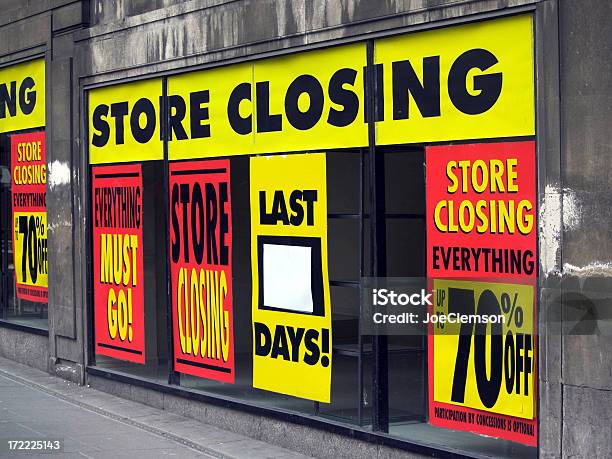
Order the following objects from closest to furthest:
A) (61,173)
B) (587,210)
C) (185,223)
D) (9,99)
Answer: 1. (587,210)
2. (185,223)
3. (61,173)
4. (9,99)

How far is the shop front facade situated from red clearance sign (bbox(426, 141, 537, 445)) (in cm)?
2

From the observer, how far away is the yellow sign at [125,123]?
516 inches

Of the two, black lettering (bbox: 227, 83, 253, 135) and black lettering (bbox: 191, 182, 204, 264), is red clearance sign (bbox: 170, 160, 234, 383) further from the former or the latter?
black lettering (bbox: 227, 83, 253, 135)

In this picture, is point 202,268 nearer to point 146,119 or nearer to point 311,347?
point 146,119

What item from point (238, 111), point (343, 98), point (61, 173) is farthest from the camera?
point (61, 173)

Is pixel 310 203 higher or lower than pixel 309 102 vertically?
lower

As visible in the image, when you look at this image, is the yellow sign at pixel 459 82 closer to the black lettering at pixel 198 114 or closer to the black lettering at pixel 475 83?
the black lettering at pixel 475 83

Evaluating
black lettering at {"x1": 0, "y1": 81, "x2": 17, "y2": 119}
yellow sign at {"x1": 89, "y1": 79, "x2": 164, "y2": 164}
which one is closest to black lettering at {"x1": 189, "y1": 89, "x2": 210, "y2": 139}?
→ yellow sign at {"x1": 89, "y1": 79, "x2": 164, "y2": 164}

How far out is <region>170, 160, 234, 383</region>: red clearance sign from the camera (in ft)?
39.0

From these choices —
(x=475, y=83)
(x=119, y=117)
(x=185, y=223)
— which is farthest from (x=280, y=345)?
(x=119, y=117)

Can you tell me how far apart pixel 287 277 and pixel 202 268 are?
66.4 inches

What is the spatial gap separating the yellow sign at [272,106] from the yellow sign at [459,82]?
1.45ft

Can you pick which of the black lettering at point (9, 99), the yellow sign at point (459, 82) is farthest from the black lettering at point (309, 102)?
the black lettering at point (9, 99)

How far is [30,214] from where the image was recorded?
53.8ft
